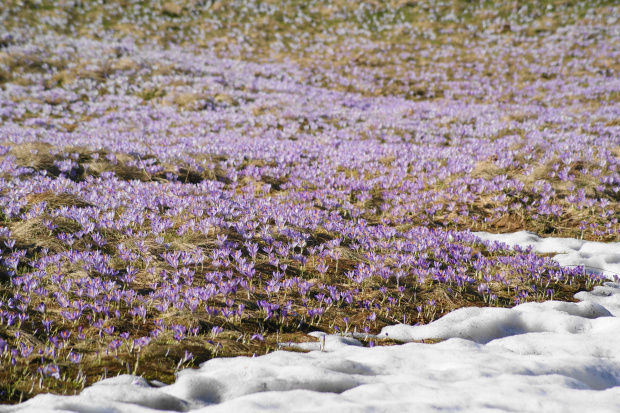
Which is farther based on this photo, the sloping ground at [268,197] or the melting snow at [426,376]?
the sloping ground at [268,197]

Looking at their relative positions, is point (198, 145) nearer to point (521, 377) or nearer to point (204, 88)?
point (204, 88)

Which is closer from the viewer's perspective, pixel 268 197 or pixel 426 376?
pixel 426 376

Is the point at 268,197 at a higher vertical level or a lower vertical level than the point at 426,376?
higher

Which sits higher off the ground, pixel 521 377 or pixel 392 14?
pixel 392 14

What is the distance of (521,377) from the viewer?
Result: 10.8 ft

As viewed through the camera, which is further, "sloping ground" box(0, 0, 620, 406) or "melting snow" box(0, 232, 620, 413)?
"sloping ground" box(0, 0, 620, 406)

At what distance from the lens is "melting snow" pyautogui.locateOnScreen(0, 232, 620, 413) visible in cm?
287

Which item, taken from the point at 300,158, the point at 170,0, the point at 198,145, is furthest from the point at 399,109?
the point at 170,0

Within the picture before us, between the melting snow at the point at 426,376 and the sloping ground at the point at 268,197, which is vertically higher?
the sloping ground at the point at 268,197

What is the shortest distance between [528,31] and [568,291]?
29.1 meters

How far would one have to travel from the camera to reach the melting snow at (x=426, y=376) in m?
2.87

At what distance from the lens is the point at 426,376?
3350 mm

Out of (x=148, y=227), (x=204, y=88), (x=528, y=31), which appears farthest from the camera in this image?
(x=528, y=31)

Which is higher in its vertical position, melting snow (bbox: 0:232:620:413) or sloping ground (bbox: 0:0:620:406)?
sloping ground (bbox: 0:0:620:406)
